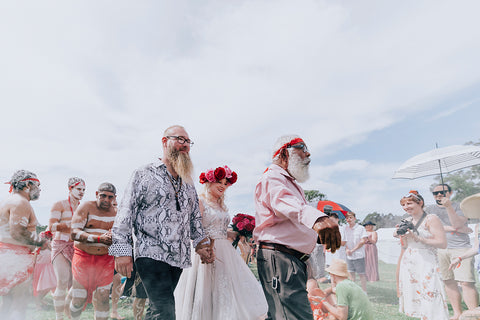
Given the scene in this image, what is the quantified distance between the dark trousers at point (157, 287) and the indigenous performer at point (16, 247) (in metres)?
2.50

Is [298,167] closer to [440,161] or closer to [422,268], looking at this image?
[422,268]

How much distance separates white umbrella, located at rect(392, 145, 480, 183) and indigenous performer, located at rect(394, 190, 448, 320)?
3.49 metres

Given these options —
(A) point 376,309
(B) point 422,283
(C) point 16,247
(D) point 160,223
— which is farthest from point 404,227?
(C) point 16,247

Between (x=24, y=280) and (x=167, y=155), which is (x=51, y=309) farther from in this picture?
(x=167, y=155)

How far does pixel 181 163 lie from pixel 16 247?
9.40ft

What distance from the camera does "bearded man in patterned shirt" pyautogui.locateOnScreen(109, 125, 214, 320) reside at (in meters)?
2.61

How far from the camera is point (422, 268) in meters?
5.21

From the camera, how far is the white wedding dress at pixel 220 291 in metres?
3.88

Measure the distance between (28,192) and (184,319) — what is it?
2.70 m

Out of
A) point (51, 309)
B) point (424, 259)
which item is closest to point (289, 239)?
point (424, 259)

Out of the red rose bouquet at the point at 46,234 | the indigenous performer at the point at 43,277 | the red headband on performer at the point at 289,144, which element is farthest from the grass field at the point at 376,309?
the red headband on performer at the point at 289,144

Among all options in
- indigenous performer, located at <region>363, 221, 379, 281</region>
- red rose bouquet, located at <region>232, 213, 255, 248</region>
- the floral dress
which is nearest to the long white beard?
red rose bouquet, located at <region>232, 213, 255, 248</region>

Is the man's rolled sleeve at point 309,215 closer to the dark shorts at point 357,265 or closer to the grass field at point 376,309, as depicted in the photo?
the grass field at point 376,309

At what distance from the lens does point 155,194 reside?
110 inches
